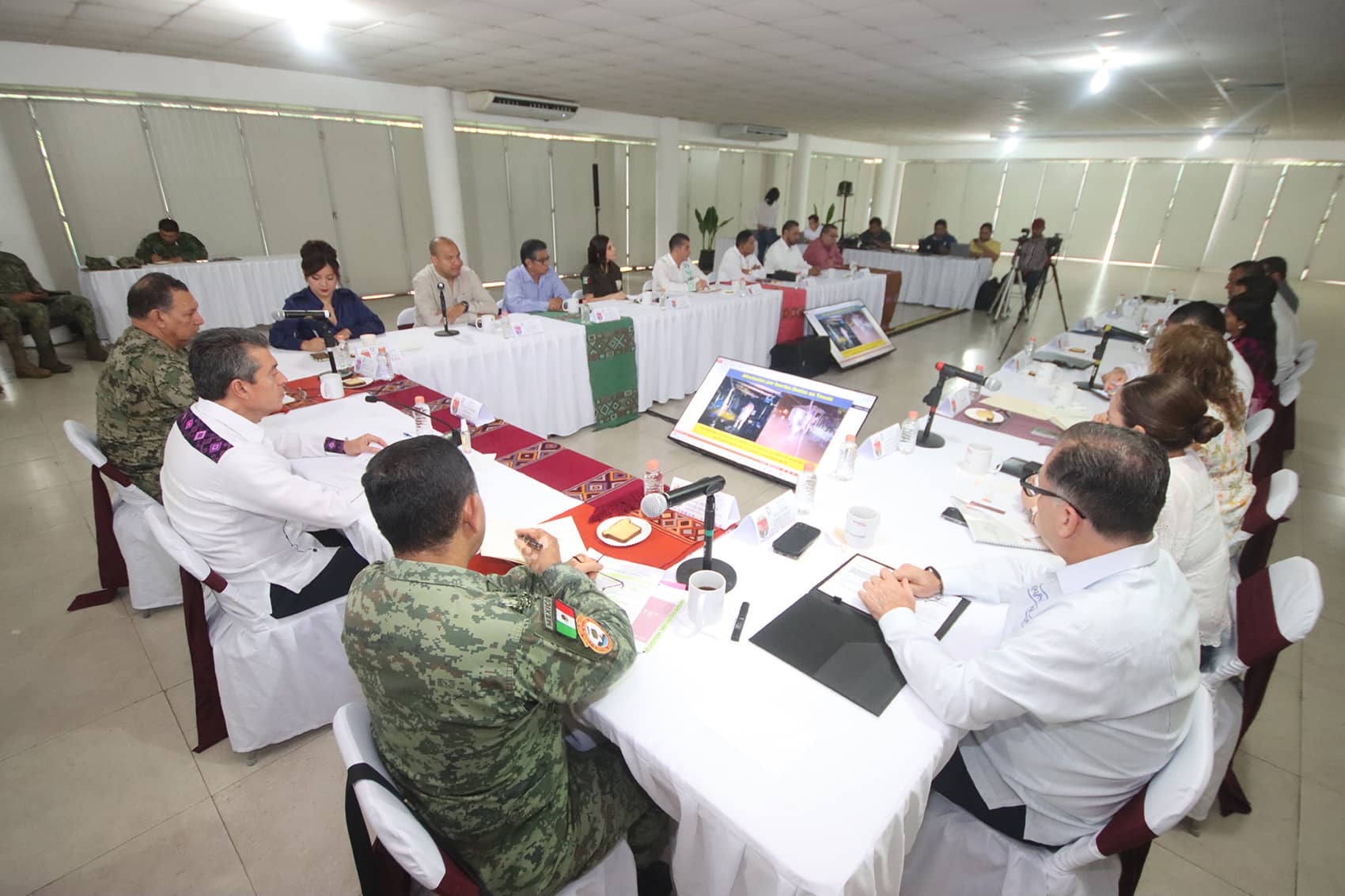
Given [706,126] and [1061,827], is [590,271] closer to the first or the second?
[1061,827]

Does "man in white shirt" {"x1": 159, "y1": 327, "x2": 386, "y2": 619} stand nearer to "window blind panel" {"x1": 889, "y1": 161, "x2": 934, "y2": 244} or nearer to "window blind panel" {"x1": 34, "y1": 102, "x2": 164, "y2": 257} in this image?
"window blind panel" {"x1": 34, "y1": 102, "x2": 164, "y2": 257}

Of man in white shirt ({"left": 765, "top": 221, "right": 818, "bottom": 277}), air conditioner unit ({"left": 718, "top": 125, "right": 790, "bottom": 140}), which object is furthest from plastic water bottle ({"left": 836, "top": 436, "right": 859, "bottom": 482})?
air conditioner unit ({"left": 718, "top": 125, "right": 790, "bottom": 140})

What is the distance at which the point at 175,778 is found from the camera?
6.19ft

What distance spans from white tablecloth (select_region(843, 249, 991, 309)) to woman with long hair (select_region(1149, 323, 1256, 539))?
7.31m

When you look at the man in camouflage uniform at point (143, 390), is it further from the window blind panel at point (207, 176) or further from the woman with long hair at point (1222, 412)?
the window blind panel at point (207, 176)

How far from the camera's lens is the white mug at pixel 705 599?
1.35 m

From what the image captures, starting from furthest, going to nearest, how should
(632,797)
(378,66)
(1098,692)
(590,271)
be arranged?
(378,66), (590,271), (632,797), (1098,692)

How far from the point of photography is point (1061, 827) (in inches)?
47.2

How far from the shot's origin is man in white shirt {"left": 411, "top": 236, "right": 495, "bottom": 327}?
4227 mm

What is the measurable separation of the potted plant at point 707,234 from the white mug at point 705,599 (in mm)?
11408

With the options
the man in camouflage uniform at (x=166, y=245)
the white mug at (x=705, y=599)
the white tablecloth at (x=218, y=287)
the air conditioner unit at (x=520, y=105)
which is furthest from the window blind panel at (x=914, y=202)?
the white mug at (x=705, y=599)

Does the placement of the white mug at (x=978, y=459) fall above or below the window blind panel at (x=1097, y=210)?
below

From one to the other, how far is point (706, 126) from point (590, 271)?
25.8 feet

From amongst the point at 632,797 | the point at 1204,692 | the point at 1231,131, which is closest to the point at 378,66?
the point at 632,797
